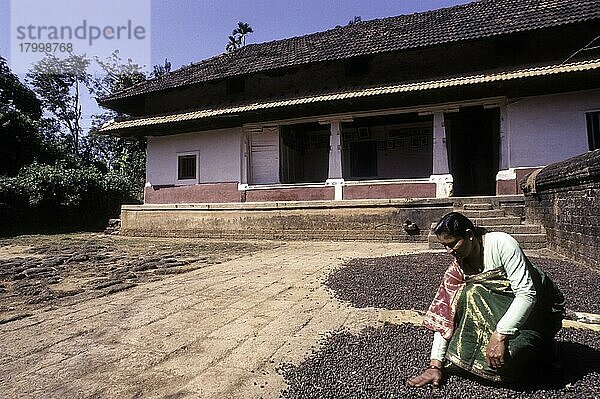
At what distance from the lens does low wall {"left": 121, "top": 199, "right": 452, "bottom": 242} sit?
1009 centimetres

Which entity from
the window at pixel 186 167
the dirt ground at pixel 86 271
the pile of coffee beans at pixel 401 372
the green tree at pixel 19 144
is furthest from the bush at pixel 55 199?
the pile of coffee beans at pixel 401 372

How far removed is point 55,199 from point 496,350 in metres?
18.3

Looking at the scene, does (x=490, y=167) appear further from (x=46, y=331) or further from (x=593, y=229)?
(x=46, y=331)

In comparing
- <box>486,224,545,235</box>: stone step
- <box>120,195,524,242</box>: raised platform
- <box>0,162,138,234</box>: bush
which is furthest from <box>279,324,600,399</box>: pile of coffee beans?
<box>0,162,138,234</box>: bush

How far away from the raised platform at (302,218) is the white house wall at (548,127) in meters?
1.83

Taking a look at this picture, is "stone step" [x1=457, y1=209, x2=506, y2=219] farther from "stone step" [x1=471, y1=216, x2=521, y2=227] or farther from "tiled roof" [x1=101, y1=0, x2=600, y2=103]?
"tiled roof" [x1=101, y1=0, x2=600, y2=103]

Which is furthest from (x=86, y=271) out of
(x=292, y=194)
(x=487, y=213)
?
(x=487, y=213)

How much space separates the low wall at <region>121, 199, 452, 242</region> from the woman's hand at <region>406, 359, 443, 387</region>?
305 inches

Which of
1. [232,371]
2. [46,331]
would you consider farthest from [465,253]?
[46,331]

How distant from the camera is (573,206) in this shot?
595 cm

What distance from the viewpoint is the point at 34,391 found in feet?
7.83

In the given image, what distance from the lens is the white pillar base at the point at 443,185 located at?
34.6 feet

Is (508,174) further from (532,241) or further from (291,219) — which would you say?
(291,219)

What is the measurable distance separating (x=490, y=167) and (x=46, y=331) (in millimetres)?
13897
